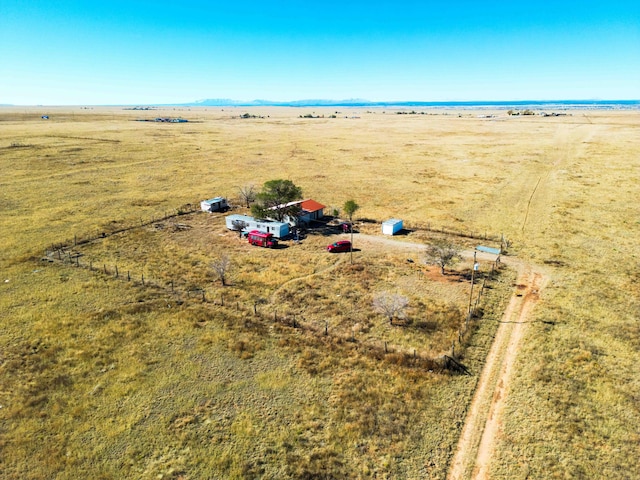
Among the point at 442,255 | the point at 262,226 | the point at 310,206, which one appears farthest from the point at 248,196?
the point at 442,255

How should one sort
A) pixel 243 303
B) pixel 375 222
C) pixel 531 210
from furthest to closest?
pixel 531 210
pixel 375 222
pixel 243 303

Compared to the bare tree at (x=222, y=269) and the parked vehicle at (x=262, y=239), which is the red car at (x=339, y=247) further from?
the bare tree at (x=222, y=269)

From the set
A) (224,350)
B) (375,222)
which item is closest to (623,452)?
(224,350)

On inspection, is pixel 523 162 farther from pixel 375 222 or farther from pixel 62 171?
pixel 62 171

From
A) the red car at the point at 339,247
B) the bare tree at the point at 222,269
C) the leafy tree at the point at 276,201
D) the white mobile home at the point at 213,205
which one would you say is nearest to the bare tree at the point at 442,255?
the red car at the point at 339,247

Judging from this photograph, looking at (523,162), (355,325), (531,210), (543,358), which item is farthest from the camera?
(523,162)

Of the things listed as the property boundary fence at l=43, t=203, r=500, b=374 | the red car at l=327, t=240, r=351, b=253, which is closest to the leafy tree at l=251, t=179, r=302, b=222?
the red car at l=327, t=240, r=351, b=253
